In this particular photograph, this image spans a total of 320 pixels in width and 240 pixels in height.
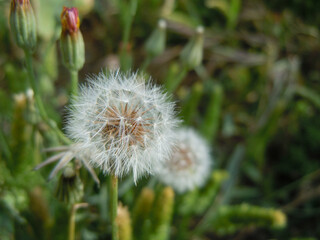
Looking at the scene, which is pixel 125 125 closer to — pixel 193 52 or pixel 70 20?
pixel 70 20

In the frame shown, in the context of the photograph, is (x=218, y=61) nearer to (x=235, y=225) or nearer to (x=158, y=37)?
(x=158, y=37)

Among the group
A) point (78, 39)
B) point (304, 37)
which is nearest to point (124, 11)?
point (304, 37)

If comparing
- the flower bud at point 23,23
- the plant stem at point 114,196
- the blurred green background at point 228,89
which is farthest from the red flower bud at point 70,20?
the blurred green background at point 228,89

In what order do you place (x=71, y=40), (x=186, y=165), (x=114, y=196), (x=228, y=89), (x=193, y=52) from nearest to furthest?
(x=114, y=196) < (x=71, y=40) < (x=193, y=52) < (x=186, y=165) < (x=228, y=89)

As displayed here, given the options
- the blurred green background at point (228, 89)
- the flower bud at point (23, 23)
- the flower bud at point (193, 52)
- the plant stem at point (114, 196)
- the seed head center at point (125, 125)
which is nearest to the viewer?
the plant stem at point (114, 196)

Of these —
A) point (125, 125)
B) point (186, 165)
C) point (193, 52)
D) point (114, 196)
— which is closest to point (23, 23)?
point (125, 125)

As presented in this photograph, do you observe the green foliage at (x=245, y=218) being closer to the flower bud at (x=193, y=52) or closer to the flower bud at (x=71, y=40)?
the flower bud at (x=193, y=52)
